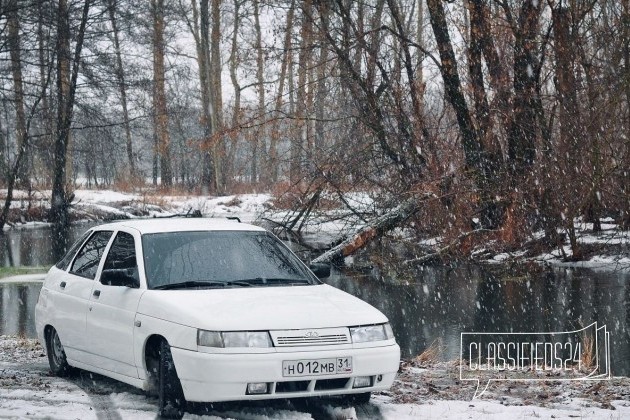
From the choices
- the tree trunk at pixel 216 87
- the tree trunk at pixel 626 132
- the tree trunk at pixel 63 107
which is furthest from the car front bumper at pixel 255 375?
the tree trunk at pixel 216 87

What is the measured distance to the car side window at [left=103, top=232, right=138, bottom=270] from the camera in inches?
310

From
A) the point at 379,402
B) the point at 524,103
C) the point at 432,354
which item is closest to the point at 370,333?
the point at 379,402

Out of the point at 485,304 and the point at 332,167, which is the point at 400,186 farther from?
the point at 485,304

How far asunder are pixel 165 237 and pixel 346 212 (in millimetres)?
16122

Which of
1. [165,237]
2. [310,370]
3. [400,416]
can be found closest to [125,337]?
[165,237]

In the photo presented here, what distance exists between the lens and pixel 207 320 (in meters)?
6.45

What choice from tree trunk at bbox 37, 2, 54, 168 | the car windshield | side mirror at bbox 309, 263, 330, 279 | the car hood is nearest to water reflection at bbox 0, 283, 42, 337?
the car windshield

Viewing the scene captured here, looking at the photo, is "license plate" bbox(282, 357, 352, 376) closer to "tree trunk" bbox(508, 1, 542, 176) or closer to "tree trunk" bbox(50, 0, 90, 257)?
"tree trunk" bbox(508, 1, 542, 176)

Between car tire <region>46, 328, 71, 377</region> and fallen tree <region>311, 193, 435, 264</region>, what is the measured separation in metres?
13.0

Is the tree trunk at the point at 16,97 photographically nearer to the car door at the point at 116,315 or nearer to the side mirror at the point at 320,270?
the car door at the point at 116,315

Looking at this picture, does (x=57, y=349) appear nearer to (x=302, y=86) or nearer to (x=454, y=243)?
(x=454, y=243)

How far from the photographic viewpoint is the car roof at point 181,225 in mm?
8023

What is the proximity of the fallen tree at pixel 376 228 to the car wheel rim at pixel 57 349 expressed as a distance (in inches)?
514

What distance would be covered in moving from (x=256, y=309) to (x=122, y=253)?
1.82 meters
